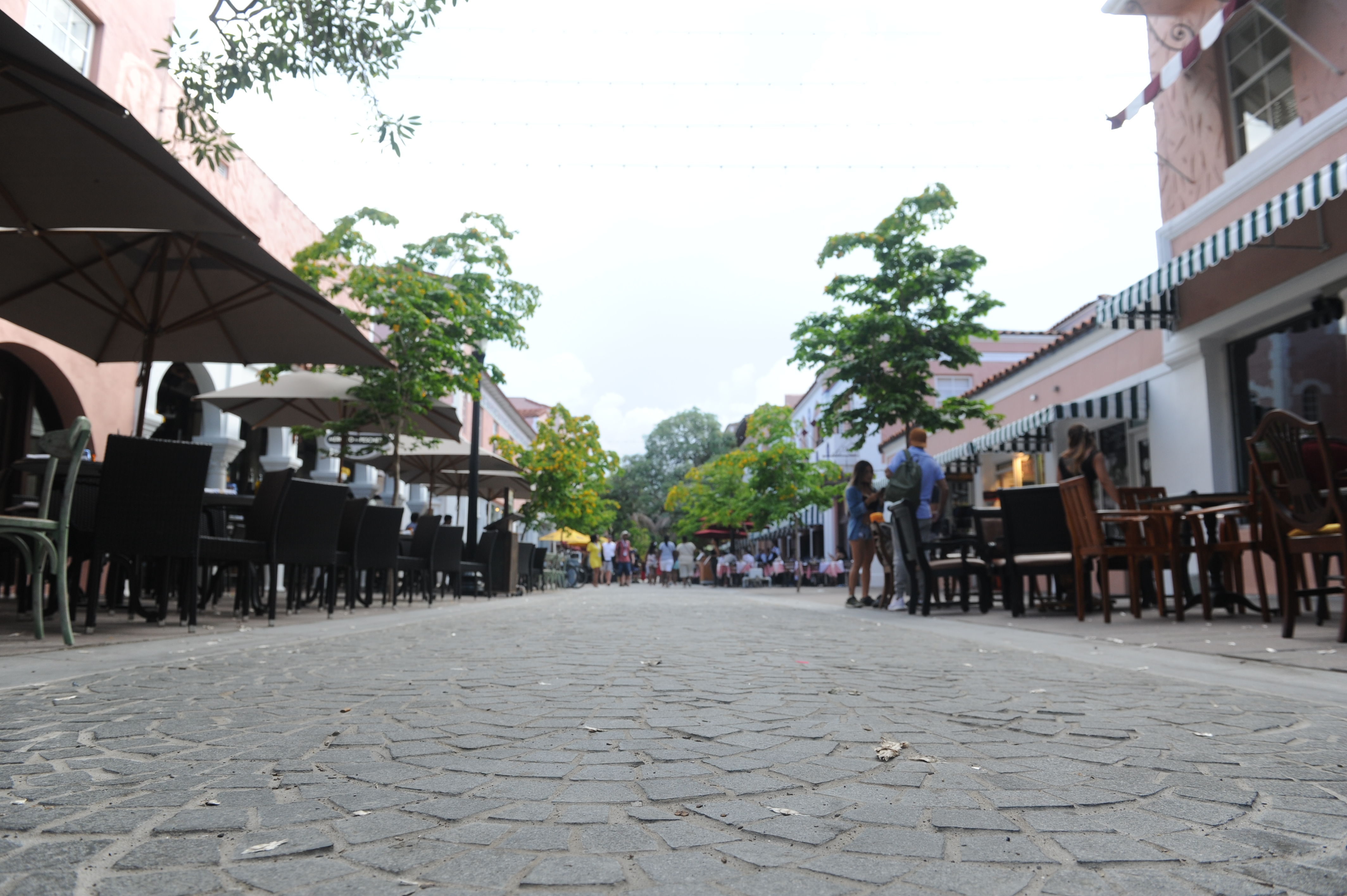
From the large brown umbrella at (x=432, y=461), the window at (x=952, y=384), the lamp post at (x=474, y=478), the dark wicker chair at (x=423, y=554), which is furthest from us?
the window at (x=952, y=384)

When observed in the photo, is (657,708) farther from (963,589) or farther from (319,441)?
(319,441)

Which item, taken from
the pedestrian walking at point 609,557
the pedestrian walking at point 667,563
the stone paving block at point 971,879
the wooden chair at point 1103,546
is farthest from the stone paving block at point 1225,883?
the pedestrian walking at point 609,557

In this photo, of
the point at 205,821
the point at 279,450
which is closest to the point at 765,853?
the point at 205,821

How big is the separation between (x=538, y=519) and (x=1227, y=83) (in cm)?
1970

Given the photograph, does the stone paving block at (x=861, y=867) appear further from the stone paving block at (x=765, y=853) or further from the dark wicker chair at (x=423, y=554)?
the dark wicker chair at (x=423, y=554)

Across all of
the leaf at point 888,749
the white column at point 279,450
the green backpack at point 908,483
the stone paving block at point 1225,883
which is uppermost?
the white column at point 279,450

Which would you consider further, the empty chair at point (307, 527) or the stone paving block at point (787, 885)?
the empty chair at point (307, 527)

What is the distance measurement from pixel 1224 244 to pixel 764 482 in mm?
24777

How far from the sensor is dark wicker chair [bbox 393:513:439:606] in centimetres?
1127

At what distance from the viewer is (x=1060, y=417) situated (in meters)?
14.0

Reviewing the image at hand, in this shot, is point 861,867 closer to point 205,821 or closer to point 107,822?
point 205,821

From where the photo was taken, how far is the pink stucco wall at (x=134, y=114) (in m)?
11.4

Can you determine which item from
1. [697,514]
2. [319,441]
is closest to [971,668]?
[319,441]

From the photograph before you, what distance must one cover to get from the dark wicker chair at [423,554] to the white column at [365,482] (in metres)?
8.30
